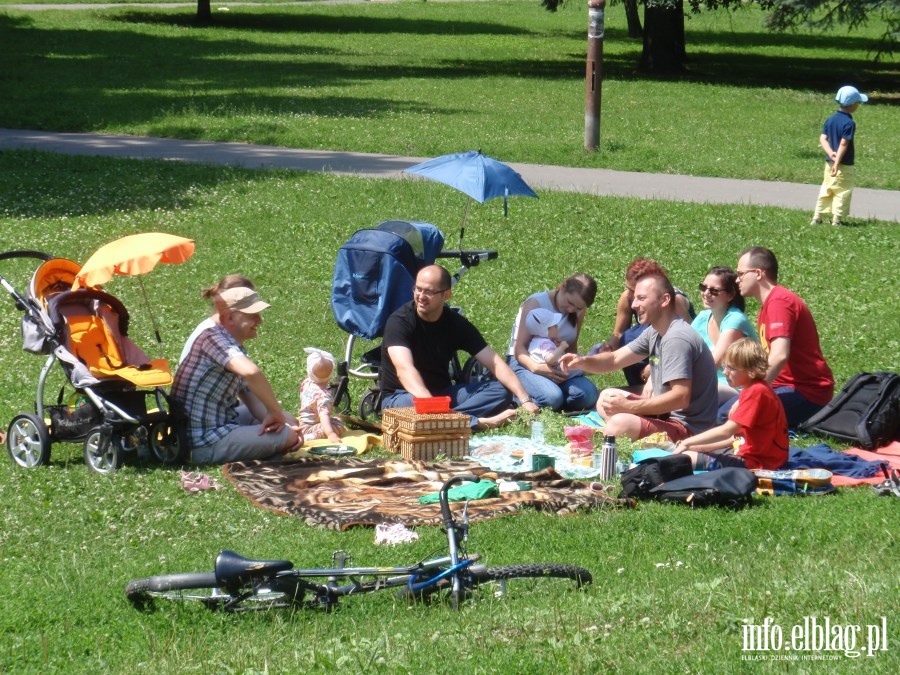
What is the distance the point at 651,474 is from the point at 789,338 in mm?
2209

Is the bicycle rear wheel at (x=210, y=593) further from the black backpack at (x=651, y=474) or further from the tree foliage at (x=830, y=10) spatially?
the tree foliage at (x=830, y=10)

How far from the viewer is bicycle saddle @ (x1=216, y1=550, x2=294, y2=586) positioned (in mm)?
4898

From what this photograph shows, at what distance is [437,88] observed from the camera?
29484mm

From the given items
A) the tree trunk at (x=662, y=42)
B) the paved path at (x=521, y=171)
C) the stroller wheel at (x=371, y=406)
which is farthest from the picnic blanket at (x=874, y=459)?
the tree trunk at (x=662, y=42)

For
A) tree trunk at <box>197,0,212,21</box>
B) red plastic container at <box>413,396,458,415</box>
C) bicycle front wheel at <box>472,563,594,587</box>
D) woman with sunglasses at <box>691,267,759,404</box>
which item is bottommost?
red plastic container at <box>413,396,458,415</box>

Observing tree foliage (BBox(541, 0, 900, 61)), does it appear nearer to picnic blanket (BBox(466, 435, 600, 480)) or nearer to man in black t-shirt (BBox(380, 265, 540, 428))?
man in black t-shirt (BBox(380, 265, 540, 428))

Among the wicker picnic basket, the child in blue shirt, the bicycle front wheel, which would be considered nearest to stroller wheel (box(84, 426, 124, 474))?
the wicker picnic basket

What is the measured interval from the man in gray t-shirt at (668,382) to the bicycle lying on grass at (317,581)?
2.90 m

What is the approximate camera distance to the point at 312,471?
7.81m

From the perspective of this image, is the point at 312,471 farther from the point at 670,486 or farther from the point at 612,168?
the point at 612,168

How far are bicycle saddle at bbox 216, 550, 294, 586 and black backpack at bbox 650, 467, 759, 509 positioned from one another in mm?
2759

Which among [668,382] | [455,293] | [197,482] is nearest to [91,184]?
[455,293]

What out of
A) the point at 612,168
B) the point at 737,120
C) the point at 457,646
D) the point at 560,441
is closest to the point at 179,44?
the point at 737,120

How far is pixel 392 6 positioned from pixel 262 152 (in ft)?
126
